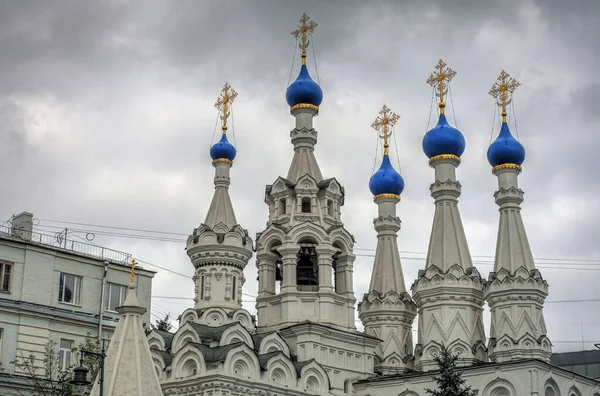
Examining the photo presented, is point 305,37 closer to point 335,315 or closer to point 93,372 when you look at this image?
point 335,315

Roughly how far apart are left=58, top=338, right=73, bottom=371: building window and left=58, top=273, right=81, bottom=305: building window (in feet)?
3.40

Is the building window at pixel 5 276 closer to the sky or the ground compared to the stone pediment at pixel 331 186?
closer to the ground

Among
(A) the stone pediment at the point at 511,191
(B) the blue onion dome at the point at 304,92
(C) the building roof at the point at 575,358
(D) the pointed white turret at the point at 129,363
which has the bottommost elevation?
(D) the pointed white turret at the point at 129,363

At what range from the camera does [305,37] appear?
3406 cm

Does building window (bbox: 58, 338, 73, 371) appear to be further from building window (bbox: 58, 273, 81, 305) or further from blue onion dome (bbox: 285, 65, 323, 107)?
blue onion dome (bbox: 285, 65, 323, 107)

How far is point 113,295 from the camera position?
26.2 m

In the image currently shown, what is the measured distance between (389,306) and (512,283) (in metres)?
5.25

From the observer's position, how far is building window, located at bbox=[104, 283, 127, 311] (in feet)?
85.3

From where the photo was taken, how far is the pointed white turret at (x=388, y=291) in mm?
33906

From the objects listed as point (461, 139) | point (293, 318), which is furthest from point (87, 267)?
point (461, 139)

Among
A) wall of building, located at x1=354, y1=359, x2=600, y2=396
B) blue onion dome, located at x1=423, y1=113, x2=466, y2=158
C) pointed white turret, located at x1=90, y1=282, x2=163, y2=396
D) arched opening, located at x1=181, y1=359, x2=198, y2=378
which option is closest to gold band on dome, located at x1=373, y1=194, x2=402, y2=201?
blue onion dome, located at x1=423, y1=113, x2=466, y2=158

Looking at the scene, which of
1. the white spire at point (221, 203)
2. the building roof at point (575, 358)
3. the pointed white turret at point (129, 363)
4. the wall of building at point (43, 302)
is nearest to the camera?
the pointed white turret at point (129, 363)

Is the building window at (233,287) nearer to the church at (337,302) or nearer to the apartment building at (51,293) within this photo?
the church at (337,302)

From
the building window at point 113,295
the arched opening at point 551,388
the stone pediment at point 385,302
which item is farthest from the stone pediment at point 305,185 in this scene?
the arched opening at point 551,388
